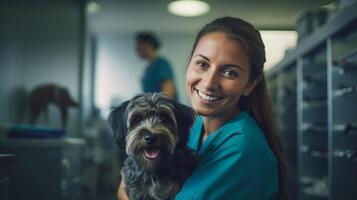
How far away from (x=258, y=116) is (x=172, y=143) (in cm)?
25

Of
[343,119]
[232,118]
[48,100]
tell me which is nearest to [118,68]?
[48,100]

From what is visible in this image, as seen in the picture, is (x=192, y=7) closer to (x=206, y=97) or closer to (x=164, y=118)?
(x=206, y=97)

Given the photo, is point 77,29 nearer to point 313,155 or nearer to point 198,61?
point 313,155

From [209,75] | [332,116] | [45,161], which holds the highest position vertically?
[209,75]

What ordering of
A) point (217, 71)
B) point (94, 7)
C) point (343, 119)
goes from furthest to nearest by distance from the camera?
point (94, 7) < point (343, 119) < point (217, 71)

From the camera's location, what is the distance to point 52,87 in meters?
2.86

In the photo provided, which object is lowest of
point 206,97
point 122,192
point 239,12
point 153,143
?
point 122,192

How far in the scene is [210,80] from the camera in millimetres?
840

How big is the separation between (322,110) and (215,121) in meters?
1.53

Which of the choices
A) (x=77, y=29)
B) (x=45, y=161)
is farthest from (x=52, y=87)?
(x=45, y=161)

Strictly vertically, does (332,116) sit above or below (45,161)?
above

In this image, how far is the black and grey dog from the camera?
40.1 inches

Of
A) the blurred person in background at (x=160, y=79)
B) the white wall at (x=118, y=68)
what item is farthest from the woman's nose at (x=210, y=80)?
the white wall at (x=118, y=68)

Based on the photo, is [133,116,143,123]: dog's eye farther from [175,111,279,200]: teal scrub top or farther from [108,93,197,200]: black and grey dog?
[175,111,279,200]: teal scrub top
